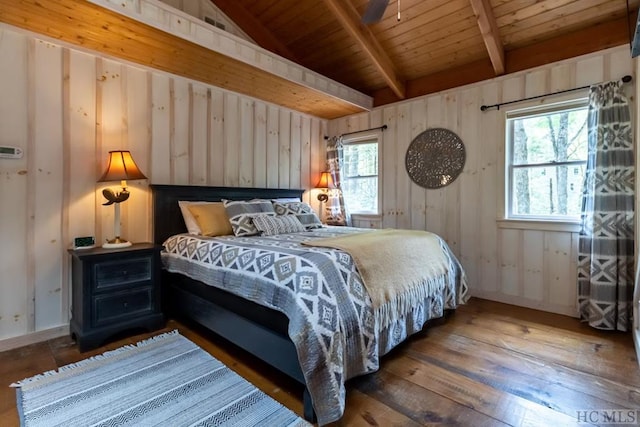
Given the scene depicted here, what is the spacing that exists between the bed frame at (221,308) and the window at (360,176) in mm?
1512

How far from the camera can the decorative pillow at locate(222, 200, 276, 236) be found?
9.44 feet

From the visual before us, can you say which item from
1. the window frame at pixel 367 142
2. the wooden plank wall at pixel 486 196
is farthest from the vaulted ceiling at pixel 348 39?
the window frame at pixel 367 142

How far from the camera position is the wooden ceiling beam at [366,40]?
9.96 feet

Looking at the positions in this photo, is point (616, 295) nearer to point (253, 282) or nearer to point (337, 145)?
point (253, 282)

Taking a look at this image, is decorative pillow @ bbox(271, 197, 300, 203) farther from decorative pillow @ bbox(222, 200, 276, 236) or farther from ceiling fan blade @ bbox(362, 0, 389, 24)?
ceiling fan blade @ bbox(362, 0, 389, 24)

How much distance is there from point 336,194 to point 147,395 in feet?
11.1

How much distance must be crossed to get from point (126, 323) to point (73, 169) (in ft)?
4.42

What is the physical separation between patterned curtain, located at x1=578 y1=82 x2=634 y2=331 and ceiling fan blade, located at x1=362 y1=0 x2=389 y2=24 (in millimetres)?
2082

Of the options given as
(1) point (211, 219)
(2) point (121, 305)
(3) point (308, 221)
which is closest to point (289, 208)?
(3) point (308, 221)

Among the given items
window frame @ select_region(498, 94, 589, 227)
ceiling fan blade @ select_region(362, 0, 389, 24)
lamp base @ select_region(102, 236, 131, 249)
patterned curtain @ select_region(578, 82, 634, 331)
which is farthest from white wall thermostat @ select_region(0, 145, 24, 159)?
patterned curtain @ select_region(578, 82, 634, 331)

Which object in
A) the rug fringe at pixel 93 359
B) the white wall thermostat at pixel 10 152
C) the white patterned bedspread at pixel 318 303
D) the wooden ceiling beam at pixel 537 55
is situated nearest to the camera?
the white patterned bedspread at pixel 318 303

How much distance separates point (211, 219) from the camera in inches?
114

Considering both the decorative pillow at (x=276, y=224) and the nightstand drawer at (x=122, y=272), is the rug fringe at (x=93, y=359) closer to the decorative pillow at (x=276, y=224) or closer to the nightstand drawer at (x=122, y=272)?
the nightstand drawer at (x=122, y=272)

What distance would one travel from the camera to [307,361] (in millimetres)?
1464
